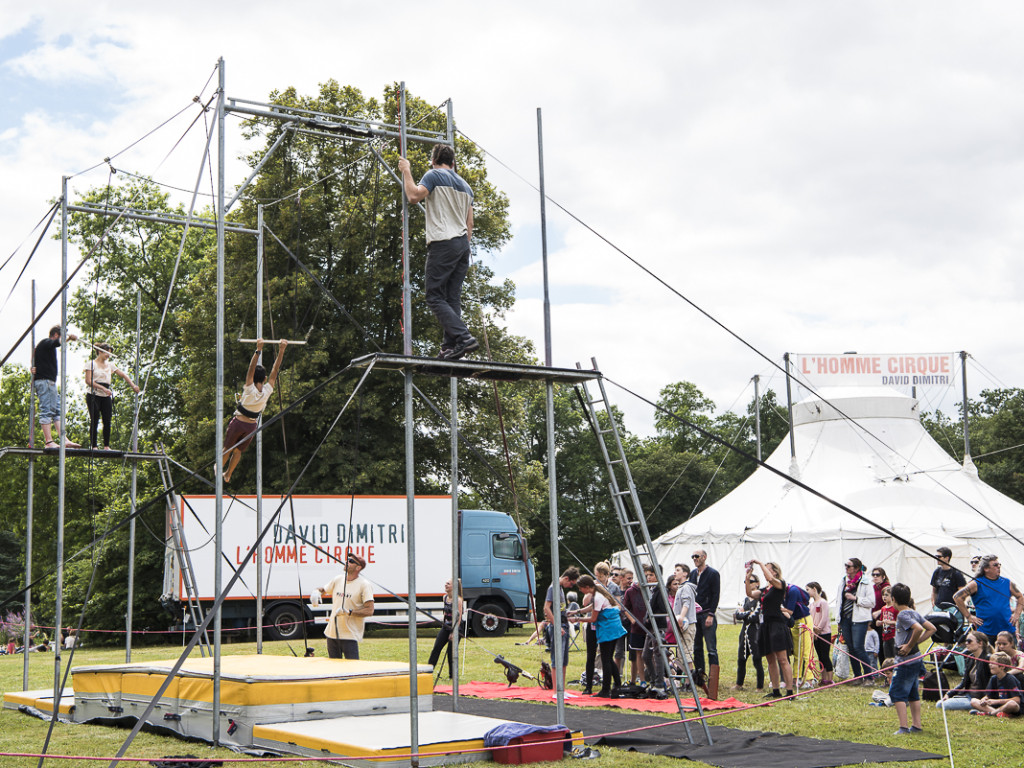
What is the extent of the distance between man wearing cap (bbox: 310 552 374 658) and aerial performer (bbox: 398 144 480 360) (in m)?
3.19

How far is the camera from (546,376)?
7555 millimetres

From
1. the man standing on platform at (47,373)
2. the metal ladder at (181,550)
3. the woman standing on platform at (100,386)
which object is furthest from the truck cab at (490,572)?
the man standing on platform at (47,373)

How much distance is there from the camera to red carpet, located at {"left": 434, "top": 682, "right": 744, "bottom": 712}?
32.4 ft

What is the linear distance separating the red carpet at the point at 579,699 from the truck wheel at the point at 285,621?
8.19 m

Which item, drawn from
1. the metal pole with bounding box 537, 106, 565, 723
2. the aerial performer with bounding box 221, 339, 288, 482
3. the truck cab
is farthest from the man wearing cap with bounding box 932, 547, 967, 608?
the truck cab

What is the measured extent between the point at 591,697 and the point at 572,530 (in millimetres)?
32833

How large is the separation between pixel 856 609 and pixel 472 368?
666 cm

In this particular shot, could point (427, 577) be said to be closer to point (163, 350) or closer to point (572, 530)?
point (163, 350)

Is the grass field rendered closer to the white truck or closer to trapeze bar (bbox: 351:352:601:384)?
trapeze bar (bbox: 351:352:601:384)

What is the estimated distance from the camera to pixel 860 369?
974 inches

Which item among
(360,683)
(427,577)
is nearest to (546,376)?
(360,683)

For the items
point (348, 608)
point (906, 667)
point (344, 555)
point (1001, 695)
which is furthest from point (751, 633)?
point (344, 555)

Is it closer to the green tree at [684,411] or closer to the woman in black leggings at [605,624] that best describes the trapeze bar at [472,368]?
the woman in black leggings at [605,624]

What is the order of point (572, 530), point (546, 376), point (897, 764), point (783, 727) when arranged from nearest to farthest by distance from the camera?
point (897, 764)
point (546, 376)
point (783, 727)
point (572, 530)
